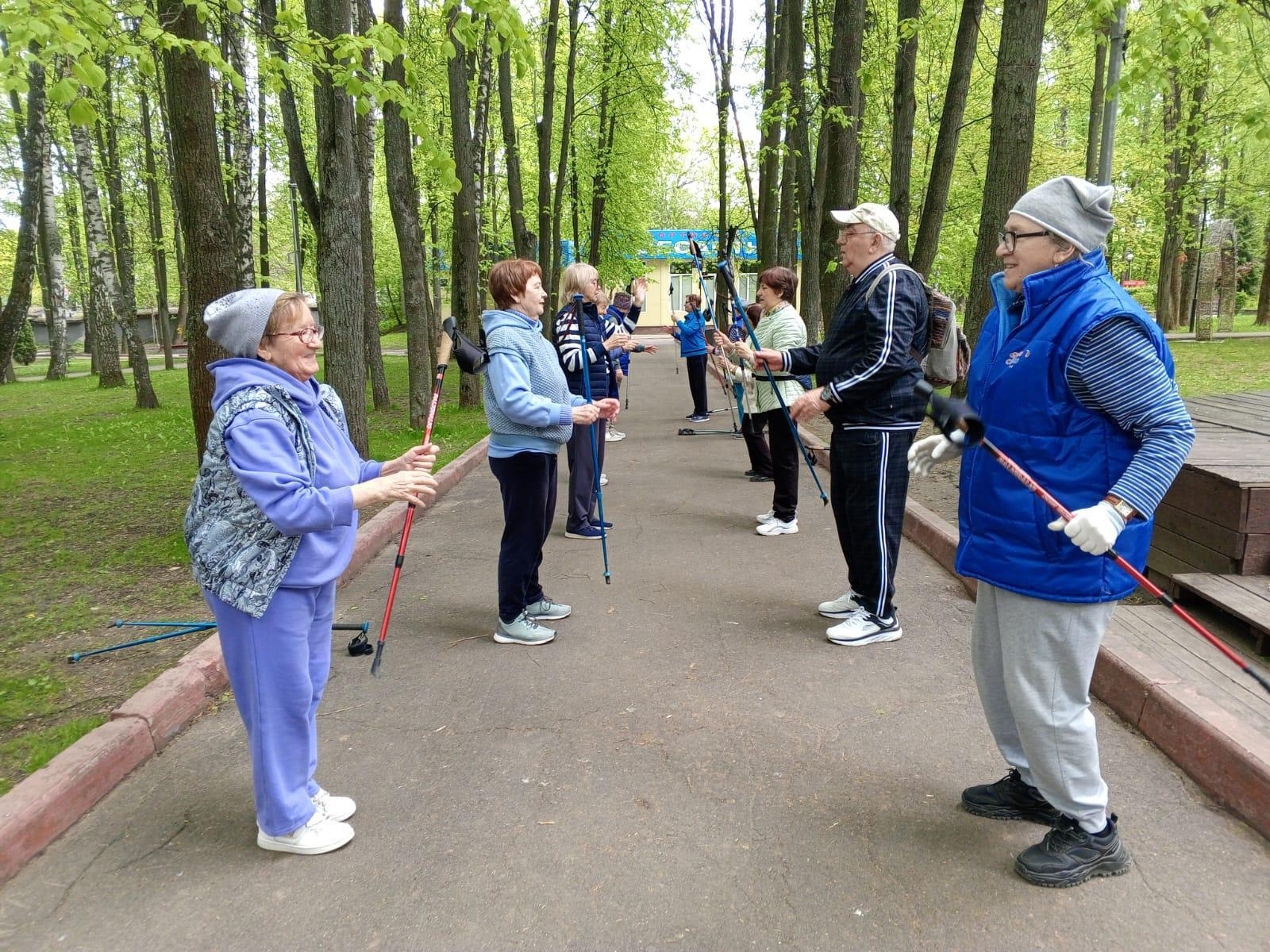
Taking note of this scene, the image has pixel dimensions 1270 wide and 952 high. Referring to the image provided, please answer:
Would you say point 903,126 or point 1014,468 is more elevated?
point 903,126

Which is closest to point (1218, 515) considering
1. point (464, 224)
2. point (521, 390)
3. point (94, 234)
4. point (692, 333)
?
point (521, 390)

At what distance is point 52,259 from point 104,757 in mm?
21689

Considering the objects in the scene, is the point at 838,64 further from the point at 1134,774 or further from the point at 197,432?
the point at 1134,774

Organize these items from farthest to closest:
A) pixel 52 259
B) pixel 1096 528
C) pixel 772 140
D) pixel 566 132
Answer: pixel 52 259
pixel 566 132
pixel 772 140
pixel 1096 528

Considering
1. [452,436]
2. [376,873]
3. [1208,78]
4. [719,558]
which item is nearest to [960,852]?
[376,873]

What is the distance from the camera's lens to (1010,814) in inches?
121

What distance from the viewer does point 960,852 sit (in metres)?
2.90

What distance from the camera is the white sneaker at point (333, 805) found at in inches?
121

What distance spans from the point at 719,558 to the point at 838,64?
7.50 meters

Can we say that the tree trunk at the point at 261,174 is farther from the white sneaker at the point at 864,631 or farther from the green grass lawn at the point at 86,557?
the white sneaker at the point at 864,631

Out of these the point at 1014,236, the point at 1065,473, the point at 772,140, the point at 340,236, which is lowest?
the point at 1065,473

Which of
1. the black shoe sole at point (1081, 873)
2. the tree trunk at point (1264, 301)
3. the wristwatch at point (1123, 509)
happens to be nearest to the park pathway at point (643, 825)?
the black shoe sole at point (1081, 873)

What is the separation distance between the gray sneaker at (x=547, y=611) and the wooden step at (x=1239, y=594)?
3479mm

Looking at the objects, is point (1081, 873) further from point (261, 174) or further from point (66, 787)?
point (261, 174)
